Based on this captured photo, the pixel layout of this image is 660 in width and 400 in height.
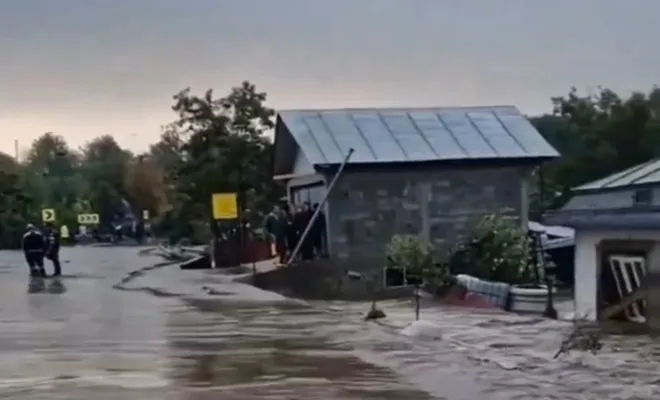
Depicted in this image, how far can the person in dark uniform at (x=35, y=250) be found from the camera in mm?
36750

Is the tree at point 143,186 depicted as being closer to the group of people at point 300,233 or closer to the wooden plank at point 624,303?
the group of people at point 300,233

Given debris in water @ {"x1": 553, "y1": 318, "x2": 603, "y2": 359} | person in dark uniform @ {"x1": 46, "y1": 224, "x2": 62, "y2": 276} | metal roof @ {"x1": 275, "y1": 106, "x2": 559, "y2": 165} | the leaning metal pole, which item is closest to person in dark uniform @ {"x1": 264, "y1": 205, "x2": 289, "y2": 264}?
the leaning metal pole

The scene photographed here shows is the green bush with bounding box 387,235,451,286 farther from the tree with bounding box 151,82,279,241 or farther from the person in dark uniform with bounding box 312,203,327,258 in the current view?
the tree with bounding box 151,82,279,241

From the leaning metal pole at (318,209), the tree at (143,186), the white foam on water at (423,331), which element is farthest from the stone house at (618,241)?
the tree at (143,186)

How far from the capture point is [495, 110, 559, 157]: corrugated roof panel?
114ft

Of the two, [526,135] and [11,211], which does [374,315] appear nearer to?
[526,135]

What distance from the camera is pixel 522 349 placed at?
53.5 ft

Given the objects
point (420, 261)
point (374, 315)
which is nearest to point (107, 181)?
point (420, 261)

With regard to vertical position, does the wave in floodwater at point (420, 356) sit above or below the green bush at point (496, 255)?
below

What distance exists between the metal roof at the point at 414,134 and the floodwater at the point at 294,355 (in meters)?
9.13

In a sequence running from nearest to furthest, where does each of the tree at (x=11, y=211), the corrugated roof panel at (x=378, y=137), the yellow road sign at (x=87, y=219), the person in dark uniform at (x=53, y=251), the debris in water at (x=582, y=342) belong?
the debris in water at (x=582, y=342) → the corrugated roof panel at (x=378, y=137) → the person in dark uniform at (x=53, y=251) → the tree at (x=11, y=211) → the yellow road sign at (x=87, y=219)

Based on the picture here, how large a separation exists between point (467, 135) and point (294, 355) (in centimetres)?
2042

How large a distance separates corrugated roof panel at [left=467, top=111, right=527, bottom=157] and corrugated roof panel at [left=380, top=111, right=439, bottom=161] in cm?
179

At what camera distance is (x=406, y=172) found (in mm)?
33938
